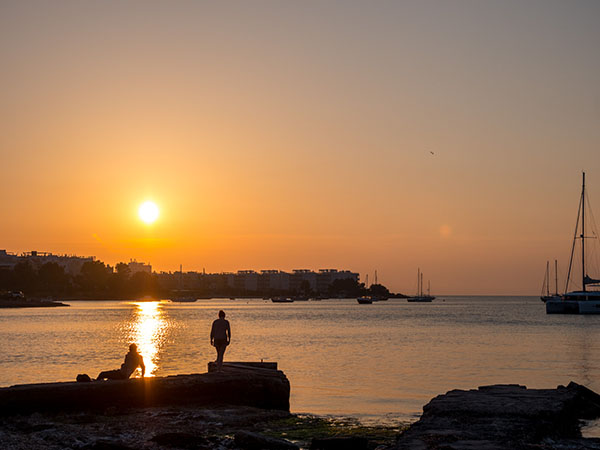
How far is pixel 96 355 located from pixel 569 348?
119ft

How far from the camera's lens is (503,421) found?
1805 centimetres

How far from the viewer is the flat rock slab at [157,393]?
21.0 meters

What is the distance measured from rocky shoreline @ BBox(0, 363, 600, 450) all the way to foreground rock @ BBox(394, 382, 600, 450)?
0.03 metres

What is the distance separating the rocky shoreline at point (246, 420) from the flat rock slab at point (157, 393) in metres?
0.03

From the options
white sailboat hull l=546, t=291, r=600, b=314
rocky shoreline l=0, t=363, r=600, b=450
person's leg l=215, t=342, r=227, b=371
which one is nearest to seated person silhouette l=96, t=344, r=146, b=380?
rocky shoreline l=0, t=363, r=600, b=450

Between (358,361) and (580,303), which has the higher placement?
(580,303)

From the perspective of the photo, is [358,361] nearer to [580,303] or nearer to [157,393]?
[157,393]

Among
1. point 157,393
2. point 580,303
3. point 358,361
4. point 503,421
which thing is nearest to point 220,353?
Answer: point 157,393

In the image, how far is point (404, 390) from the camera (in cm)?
3316

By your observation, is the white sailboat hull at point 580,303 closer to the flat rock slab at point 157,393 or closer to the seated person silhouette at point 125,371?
the flat rock slab at point 157,393

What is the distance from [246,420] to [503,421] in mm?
7146

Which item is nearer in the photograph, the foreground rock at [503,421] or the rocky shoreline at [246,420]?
the foreground rock at [503,421]

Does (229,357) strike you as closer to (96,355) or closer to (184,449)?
(96,355)

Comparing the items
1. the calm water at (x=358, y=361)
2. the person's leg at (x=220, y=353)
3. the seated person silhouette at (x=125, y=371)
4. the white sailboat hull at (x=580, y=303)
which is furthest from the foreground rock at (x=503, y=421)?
the white sailboat hull at (x=580, y=303)
